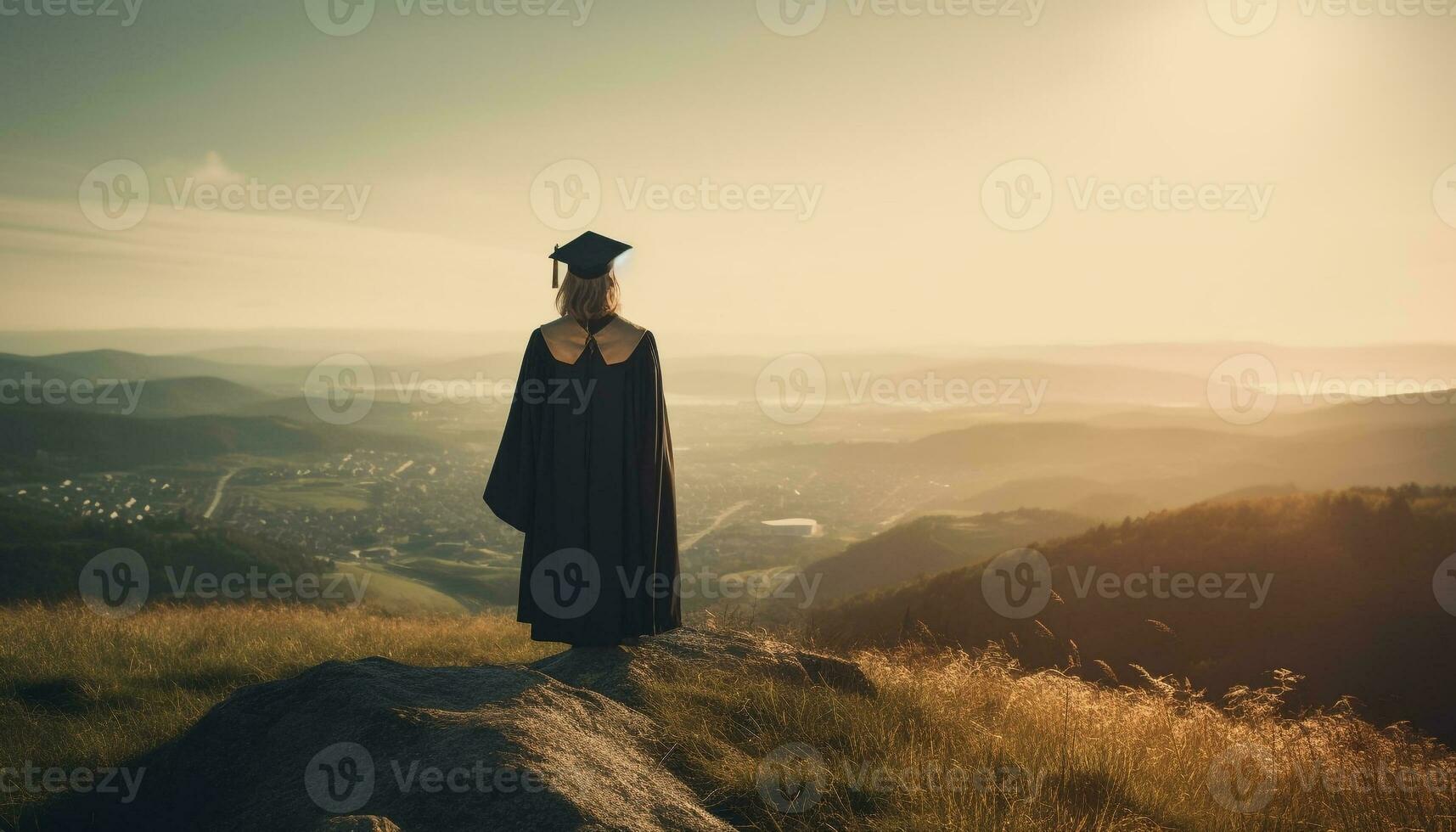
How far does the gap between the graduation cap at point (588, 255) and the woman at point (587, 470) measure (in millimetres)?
16

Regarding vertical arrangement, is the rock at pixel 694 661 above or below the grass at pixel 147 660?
above

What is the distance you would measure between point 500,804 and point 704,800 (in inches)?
41.4

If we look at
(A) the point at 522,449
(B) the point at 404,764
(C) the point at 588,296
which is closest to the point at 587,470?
(A) the point at 522,449

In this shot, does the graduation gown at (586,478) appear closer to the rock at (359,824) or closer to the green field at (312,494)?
the rock at (359,824)

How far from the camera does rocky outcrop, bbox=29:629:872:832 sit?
306cm

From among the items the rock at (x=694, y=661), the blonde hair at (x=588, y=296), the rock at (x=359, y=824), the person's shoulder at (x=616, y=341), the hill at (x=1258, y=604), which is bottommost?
the hill at (x=1258, y=604)

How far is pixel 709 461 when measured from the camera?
5192 inches

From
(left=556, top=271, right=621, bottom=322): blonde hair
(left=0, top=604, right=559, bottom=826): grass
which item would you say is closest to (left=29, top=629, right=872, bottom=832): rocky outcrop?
(left=0, top=604, right=559, bottom=826): grass

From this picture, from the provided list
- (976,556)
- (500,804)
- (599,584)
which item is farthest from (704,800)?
(976,556)

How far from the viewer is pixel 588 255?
6.02m

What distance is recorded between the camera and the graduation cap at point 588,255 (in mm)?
5961

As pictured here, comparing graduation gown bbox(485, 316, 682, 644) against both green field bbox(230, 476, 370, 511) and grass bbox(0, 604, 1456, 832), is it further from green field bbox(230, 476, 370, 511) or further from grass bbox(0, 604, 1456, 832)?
green field bbox(230, 476, 370, 511)

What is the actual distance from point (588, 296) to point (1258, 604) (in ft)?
72.5

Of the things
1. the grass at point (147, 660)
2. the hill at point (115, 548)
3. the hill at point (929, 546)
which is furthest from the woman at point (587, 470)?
the hill at point (115, 548)
